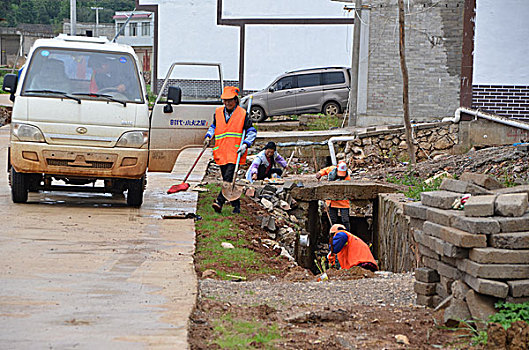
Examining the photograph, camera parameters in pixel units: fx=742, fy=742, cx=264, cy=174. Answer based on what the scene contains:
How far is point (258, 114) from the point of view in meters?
27.0

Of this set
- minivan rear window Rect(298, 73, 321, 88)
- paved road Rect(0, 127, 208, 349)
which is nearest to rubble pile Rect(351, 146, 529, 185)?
paved road Rect(0, 127, 208, 349)

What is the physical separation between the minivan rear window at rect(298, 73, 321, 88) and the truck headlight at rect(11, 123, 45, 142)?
1727cm

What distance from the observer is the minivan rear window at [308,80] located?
26.3m

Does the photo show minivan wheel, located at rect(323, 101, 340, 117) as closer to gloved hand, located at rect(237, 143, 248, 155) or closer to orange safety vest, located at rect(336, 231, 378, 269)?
orange safety vest, located at rect(336, 231, 378, 269)

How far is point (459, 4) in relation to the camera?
19.4 metres

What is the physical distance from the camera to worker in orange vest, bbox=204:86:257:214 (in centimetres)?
1067

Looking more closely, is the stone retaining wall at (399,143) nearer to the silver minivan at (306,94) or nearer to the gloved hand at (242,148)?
the silver minivan at (306,94)

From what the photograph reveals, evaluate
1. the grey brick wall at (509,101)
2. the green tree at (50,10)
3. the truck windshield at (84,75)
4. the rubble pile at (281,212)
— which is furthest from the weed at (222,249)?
the green tree at (50,10)

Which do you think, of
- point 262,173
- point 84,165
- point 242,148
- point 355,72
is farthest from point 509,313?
point 355,72

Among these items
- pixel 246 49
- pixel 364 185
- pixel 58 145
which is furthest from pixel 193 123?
pixel 246 49

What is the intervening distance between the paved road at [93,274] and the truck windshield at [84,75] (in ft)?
5.52

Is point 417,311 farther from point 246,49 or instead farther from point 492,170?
point 246,49

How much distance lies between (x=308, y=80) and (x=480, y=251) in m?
21.7

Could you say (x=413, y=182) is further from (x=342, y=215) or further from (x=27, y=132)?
(x=27, y=132)
